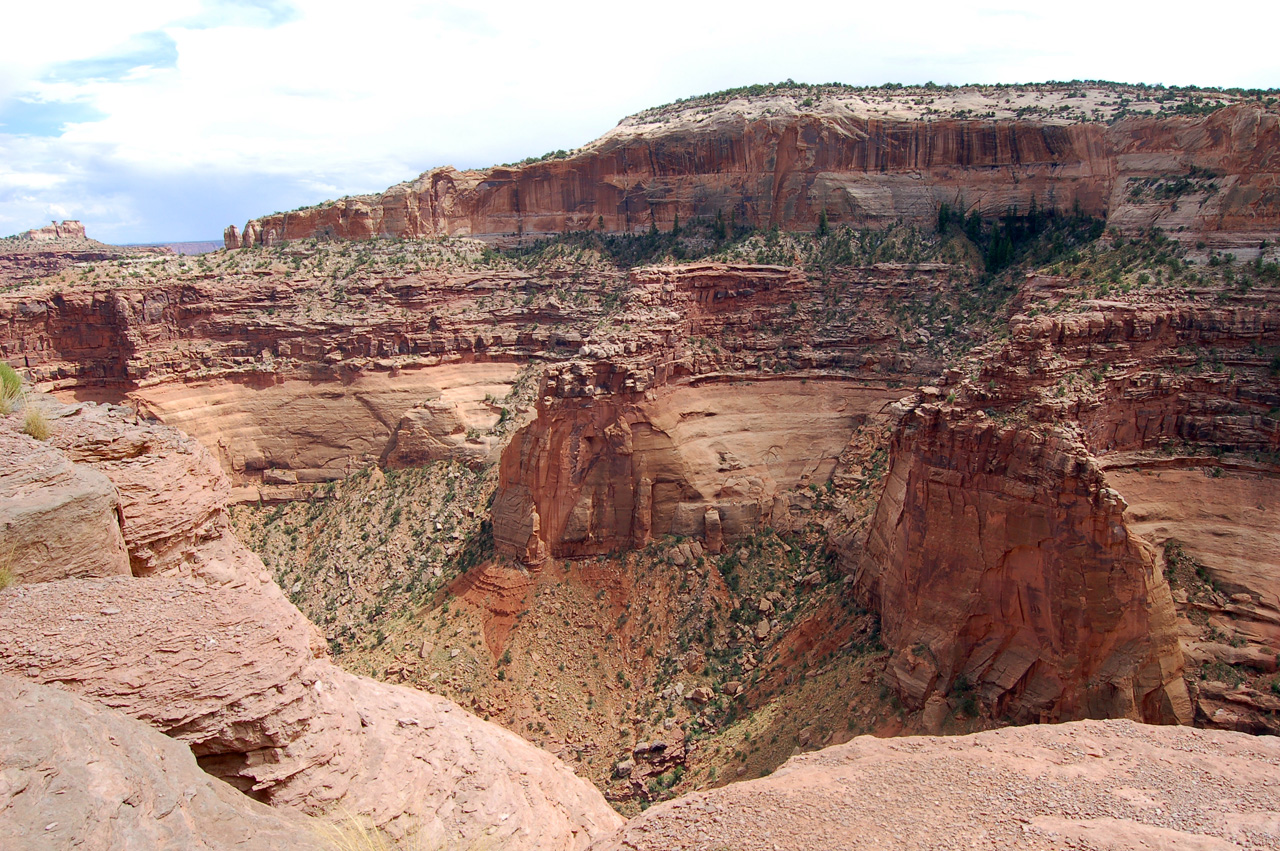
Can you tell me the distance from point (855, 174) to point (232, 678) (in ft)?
167

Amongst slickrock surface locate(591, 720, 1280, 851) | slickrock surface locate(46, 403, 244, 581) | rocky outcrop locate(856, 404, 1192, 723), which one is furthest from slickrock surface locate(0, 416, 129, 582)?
rocky outcrop locate(856, 404, 1192, 723)

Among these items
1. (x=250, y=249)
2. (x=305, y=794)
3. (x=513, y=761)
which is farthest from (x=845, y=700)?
(x=250, y=249)

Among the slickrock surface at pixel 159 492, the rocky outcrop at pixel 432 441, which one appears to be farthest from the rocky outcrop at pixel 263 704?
the rocky outcrop at pixel 432 441

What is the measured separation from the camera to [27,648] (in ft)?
39.4

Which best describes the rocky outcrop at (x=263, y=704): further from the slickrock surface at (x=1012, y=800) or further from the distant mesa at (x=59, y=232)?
the distant mesa at (x=59, y=232)

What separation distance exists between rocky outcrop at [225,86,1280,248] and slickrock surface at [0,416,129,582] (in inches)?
1557

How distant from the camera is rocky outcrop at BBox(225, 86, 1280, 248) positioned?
3816 cm

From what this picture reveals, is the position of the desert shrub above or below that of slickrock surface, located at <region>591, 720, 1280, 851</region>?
above

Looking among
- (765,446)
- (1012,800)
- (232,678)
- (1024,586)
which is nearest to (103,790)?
(232,678)

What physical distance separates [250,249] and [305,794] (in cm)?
5392

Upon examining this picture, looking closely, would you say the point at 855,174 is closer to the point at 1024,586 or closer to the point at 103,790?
the point at 1024,586

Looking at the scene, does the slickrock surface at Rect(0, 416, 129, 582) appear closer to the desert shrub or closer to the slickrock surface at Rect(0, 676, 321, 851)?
the slickrock surface at Rect(0, 676, 321, 851)

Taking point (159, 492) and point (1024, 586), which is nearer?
point (159, 492)

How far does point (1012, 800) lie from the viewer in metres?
15.1
